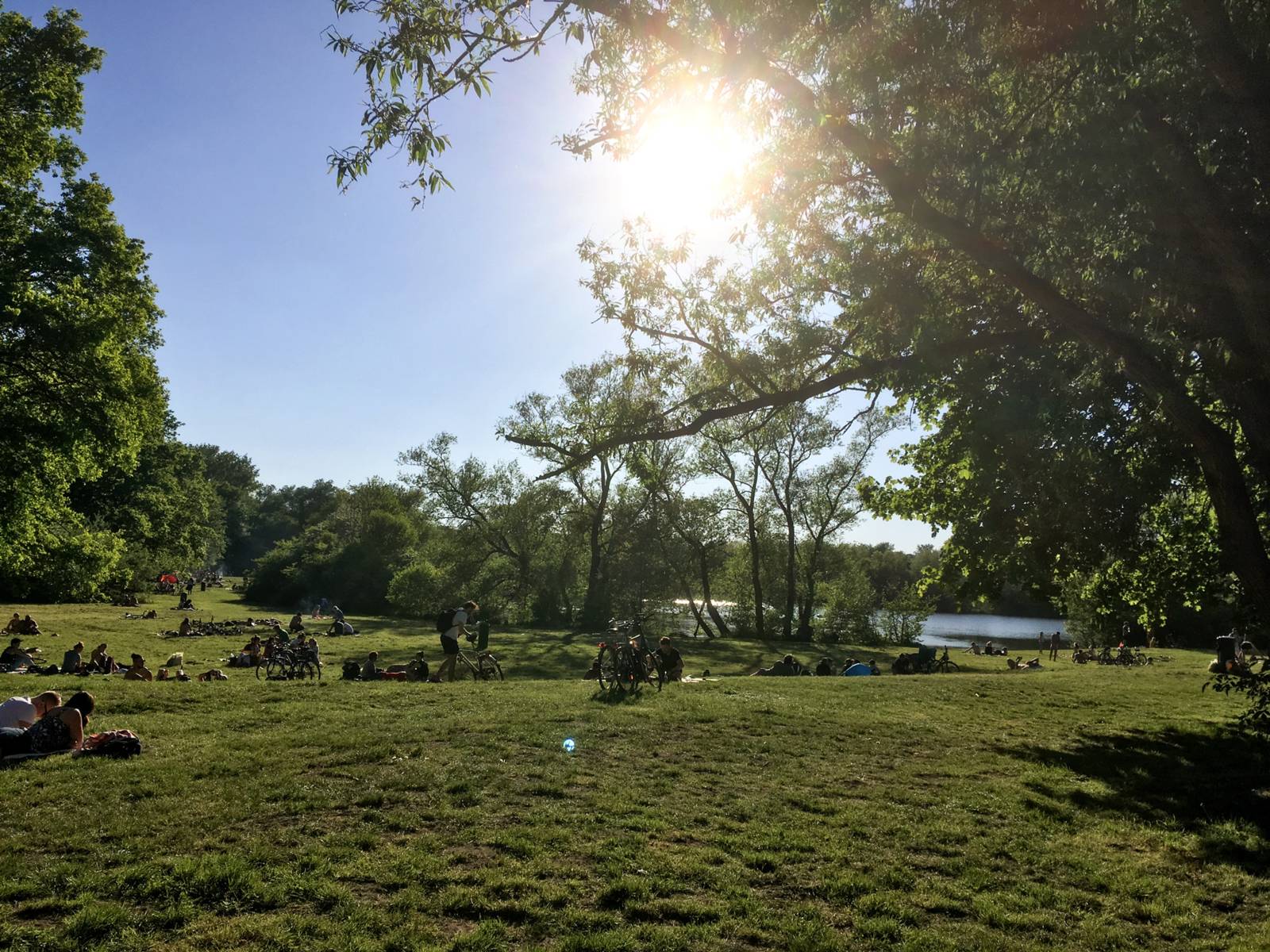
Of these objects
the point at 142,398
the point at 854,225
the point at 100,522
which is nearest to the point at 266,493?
the point at 100,522

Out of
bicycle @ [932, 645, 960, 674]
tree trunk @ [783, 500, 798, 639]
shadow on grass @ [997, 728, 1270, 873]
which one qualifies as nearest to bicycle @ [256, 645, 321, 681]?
shadow on grass @ [997, 728, 1270, 873]

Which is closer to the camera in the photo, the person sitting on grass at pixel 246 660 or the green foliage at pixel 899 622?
the person sitting on grass at pixel 246 660

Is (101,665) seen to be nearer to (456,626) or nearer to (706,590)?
(456,626)

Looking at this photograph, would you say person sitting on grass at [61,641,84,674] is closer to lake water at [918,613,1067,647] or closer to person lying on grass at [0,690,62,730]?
person lying on grass at [0,690,62,730]

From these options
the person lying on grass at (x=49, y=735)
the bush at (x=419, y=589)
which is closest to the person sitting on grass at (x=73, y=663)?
the person lying on grass at (x=49, y=735)

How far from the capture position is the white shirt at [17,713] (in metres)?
8.65

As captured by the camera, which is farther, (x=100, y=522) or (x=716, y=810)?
(x=100, y=522)

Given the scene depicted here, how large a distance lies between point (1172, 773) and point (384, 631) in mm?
35565

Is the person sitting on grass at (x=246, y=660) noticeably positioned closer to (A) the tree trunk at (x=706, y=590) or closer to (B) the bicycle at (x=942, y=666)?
(B) the bicycle at (x=942, y=666)

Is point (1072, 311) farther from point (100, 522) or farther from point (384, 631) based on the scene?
point (100, 522)

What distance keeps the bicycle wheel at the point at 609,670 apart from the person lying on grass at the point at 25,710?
9338 mm

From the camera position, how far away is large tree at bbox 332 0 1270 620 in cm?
609

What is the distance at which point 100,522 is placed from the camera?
3628 cm

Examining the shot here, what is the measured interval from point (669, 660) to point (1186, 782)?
1072cm
